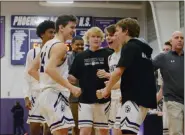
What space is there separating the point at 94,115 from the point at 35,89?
3.06ft

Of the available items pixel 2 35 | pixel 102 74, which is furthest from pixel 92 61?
pixel 2 35

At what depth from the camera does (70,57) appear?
7156 mm

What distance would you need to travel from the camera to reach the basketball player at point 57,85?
4.47m

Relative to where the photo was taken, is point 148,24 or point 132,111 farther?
point 148,24

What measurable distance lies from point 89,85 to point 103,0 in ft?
30.8

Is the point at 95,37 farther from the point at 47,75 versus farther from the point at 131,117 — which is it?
the point at 131,117

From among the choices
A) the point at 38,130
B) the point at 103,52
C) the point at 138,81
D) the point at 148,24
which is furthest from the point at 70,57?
the point at 148,24

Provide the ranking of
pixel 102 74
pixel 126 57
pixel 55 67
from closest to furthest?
pixel 126 57 < pixel 55 67 < pixel 102 74

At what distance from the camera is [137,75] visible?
438cm

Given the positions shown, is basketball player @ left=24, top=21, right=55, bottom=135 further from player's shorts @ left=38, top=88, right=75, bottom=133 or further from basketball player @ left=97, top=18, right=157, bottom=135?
basketball player @ left=97, top=18, right=157, bottom=135

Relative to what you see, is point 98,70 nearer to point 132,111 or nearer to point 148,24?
point 132,111

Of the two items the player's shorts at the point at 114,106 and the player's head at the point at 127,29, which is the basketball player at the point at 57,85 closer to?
the player's head at the point at 127,29

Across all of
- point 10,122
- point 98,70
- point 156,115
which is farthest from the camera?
point 10,122

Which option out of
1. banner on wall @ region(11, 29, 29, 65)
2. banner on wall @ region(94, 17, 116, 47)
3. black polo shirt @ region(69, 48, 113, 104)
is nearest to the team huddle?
black polo shirt @ region(69, 48, 113, 104)
